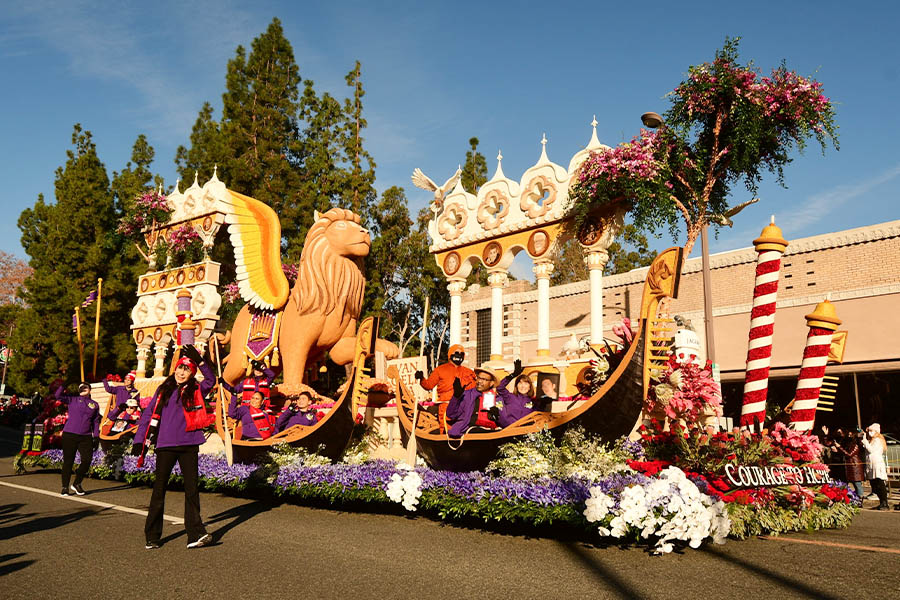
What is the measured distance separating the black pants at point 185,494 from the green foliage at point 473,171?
72.7ft

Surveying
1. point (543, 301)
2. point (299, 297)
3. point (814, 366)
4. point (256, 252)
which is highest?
point (256, 252)

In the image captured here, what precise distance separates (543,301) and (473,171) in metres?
17.4

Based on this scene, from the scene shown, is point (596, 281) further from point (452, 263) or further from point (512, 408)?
point (512, 408)

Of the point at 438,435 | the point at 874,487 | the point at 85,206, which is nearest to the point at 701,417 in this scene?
the point at 438,435

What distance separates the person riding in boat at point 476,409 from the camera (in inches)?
299

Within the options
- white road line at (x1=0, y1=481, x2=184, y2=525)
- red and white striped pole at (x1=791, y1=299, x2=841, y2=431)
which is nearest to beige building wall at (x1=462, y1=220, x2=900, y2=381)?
red and white striped pole at (x1=791, y1=299, x2=841, y2=431)

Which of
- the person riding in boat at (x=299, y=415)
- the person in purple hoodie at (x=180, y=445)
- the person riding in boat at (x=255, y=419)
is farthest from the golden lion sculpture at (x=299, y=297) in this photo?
the person in purple hoodie at (x=180, y=445)

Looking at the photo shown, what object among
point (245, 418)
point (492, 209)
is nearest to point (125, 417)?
point (245, 418)

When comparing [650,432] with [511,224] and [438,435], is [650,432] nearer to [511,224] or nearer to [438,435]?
[438,435]

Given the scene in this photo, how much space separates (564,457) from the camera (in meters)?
6.69

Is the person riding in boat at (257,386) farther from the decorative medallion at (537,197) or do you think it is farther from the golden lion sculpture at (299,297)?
the decorative medallion at (537,197)

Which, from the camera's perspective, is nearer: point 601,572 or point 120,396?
point 601,572

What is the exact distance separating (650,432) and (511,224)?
20.9 ft

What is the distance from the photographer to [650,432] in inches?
289
